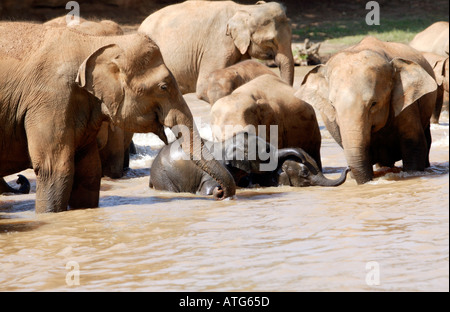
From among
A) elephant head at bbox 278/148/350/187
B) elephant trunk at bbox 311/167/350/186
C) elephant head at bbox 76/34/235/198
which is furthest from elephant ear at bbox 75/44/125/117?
elephant trunk at bbox 311/167/350/186

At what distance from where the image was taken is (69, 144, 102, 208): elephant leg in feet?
25.9

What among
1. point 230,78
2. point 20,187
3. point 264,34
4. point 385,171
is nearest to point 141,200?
point 20,187

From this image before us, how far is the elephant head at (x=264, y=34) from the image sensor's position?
13.6 metres

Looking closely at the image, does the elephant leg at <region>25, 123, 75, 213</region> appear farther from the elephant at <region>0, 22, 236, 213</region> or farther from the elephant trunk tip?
the elephant trunk tip

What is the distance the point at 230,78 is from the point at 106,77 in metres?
5.03

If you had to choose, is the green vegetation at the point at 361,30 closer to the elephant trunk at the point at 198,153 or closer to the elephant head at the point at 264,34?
the elephant head at the point at 264,34

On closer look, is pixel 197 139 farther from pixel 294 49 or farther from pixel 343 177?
pixel 294 49

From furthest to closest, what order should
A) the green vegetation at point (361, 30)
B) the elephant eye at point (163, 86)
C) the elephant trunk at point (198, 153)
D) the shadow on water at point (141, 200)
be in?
1. the green vegetation at point (361, 30)
2. the shadow on water at point (141, 200)
3. the elephant trunk at point (198, 153)
4. the elephant eye at point (163, 86)

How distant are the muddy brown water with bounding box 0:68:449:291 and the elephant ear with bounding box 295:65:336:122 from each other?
0.83 metres

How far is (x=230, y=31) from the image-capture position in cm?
1367

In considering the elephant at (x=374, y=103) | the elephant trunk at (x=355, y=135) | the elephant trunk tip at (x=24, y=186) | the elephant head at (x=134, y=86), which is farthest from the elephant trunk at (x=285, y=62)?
the elephant head at (x=134, y=86)

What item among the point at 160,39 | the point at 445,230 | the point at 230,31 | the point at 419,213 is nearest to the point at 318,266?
the point at 445,230

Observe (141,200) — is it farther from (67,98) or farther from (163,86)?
(67,98)
